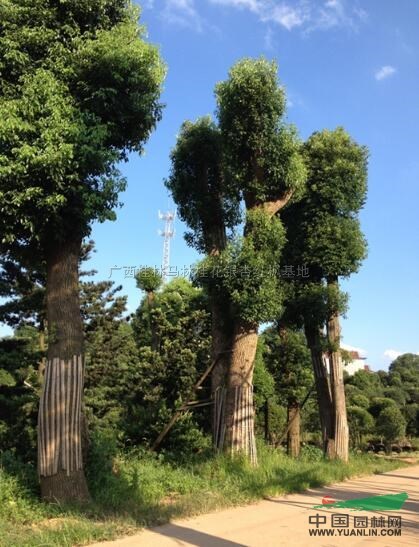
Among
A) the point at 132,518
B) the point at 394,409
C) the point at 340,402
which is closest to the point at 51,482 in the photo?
the point at 132,518

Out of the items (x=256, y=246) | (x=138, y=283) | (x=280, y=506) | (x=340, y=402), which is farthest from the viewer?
(x=138, y=283)

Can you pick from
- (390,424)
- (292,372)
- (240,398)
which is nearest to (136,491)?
(240,398)

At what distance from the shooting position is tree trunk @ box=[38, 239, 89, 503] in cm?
753

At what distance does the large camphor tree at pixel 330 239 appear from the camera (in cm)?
1482

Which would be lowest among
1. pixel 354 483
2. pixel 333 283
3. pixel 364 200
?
pixel 354 483

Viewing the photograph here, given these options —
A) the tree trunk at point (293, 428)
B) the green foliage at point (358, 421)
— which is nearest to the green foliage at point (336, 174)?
the tree trunk at point (293, 428)

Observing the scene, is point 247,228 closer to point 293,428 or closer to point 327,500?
point 327,500

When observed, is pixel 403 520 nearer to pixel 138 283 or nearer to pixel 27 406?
pixel 27 406

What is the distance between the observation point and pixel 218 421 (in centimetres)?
1184

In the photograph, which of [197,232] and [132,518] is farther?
[197,232]

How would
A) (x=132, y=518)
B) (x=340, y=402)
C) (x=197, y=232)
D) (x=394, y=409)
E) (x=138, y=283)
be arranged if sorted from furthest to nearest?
(x=394, y=409) < (x=138, y=283) < (x=340, y=402) < (x=197, y=232) < (x=132, y=518)

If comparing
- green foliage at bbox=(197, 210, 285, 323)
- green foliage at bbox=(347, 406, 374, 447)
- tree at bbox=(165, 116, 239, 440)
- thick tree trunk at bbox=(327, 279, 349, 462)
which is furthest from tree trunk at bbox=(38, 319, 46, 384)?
green foliage at bbox=(347, 406, 374, 447)

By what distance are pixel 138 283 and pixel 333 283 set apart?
6.07 meters

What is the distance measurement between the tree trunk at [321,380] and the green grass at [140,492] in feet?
10.7
